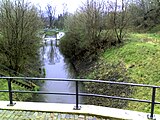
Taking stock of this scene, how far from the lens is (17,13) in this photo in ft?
65.5

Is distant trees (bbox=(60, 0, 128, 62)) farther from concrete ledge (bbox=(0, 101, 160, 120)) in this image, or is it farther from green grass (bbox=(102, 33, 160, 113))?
concrete ledge (bbox=(0, 101, 160, 120))

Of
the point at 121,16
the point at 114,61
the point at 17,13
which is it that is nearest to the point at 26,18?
the point at 17,13

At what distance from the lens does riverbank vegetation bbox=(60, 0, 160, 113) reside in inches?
631

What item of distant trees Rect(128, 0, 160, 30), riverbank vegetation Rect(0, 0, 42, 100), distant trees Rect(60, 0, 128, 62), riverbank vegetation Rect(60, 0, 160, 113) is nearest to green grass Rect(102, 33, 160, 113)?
riverbank vegetation Rect(60, 0, 160, 113)

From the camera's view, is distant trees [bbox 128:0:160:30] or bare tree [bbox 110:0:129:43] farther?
distant trees [bbox 128:0:160:30]

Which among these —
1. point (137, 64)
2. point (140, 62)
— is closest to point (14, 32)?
point (137, 64)

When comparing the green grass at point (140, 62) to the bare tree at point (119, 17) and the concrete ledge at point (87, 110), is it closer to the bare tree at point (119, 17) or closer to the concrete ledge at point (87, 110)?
the bare tree at point (119, 17)

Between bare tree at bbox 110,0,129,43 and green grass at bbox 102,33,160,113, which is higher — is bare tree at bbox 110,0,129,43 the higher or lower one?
the higher one

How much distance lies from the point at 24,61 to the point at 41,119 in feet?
56.5

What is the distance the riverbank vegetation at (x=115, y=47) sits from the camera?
52.6 feet

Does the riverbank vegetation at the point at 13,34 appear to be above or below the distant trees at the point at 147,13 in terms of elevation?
below

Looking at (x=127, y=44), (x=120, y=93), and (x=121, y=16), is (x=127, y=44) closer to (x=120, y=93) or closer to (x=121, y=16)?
(x=121, y=16)

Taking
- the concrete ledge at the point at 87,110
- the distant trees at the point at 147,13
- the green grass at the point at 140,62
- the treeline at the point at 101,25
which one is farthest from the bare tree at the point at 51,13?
the concrete ledge at the point at 87,110

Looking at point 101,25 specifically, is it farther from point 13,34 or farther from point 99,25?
point 13,34
